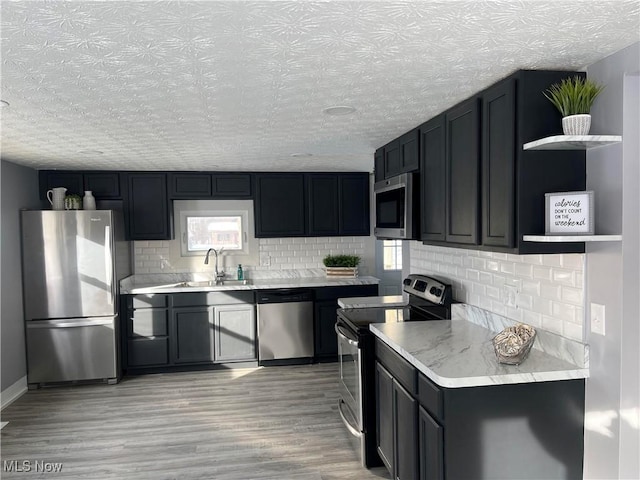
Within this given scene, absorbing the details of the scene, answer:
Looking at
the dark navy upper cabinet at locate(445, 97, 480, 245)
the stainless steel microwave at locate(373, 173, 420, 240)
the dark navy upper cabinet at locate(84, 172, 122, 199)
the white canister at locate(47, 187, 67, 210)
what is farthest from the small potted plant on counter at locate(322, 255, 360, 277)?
the white canister at locate(47, 187, 67, 210)

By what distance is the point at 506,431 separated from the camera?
1.93 metres

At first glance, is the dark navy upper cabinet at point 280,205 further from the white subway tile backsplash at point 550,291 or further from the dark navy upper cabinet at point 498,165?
the white subway tile backsplash at point 550,291

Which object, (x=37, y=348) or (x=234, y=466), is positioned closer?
(x=234, y=466)

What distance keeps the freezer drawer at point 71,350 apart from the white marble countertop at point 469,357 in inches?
121

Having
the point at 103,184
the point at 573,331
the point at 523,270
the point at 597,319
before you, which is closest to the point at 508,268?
the point at 523,270

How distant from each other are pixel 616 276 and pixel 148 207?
4.53 meters

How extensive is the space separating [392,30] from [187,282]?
4344 millimetres

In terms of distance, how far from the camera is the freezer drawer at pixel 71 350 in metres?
4.34

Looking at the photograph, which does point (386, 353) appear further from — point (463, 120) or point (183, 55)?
point (183, 55)

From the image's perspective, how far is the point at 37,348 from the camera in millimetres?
4340

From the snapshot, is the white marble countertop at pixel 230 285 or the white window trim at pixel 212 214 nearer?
the white marble countertop at pixel 230 285

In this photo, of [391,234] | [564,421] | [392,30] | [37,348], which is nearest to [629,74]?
[392,30]

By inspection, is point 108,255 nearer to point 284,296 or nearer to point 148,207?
point 148,207

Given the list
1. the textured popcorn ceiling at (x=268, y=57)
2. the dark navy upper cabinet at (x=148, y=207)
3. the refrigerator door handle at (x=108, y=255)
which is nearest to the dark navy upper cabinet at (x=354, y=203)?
the dark navy upper cabinet at (x=148, y=207)
